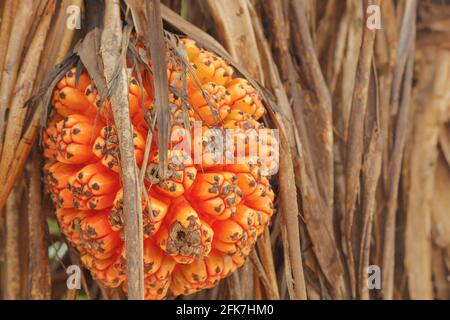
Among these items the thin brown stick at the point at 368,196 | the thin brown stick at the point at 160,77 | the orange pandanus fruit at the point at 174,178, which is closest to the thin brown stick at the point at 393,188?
the thin brown stick at the point at 368,196

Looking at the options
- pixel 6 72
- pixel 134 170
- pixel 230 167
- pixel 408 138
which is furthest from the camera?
pixel 408 138

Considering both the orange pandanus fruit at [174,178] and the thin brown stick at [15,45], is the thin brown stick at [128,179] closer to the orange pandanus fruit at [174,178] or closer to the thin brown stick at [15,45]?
the orange pandanus fruit at [174,178]

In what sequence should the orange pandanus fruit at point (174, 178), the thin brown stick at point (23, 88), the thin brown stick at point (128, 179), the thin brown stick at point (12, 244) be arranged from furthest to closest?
the thin brown stick at point (12, 244) < the thin brown stick at point (23, 88) < the orange pandanus fruit at point (174, 178) < the thin brown stick at point (128, 179)

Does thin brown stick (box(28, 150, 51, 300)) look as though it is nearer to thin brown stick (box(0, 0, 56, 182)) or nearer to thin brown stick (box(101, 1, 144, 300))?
thin brown stick (box(0, 0, 56, 182))

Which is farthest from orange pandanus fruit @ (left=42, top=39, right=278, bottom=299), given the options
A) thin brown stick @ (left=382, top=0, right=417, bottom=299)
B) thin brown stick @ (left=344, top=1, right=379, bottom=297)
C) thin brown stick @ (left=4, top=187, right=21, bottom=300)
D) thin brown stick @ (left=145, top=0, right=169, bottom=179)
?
thin brown stick @ (left=382, top=0, right=417, bottom=299)

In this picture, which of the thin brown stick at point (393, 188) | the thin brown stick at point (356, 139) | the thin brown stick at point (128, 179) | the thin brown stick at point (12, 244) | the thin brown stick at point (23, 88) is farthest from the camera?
the thin brown stick at point (393, 188)

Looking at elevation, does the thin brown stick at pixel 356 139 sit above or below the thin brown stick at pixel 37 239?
above
